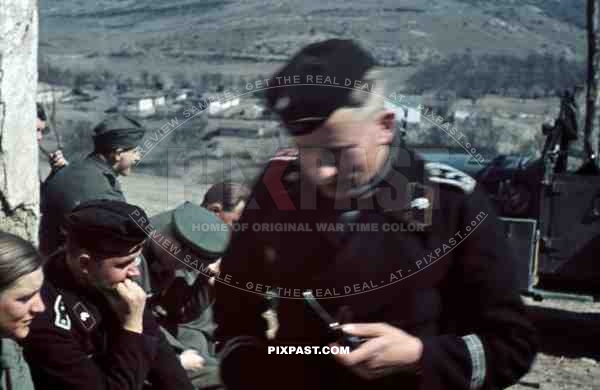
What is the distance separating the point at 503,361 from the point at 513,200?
16.4ft

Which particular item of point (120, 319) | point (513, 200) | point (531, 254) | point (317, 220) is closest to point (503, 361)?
point (317, 220)

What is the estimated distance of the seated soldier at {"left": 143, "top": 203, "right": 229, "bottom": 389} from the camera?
350 cm

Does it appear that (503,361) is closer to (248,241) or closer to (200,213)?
(248,241)

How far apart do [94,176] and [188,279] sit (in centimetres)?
86

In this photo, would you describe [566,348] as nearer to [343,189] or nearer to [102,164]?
[102,164]

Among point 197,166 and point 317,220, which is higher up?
point 317,220

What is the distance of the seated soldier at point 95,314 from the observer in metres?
2.40

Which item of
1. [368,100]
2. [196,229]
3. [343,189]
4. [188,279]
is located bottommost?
[188,279]

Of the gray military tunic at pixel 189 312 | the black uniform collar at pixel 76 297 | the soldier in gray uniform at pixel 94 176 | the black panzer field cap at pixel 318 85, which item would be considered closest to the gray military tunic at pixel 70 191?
the soldier in gray uniform at pixel 94 176

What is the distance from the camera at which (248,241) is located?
2.10m

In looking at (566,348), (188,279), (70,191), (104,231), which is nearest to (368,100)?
(104,231)

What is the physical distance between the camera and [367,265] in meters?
1.98

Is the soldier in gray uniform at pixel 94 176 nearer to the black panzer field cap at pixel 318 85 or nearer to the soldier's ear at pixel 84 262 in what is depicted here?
the soldier's ear at pixel 84 262

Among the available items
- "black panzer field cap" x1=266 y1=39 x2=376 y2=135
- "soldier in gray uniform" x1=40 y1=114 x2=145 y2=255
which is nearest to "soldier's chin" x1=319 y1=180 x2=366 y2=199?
"black panzer field cap" x1=266 y1=39 x2=376 y2=135
